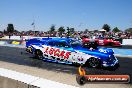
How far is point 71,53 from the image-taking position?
39.7ft

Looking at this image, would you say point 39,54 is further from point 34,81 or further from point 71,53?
point 34,81

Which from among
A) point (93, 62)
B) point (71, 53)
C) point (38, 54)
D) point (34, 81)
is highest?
point (34, 81)

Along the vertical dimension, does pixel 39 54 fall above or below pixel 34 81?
below

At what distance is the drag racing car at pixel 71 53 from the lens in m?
11.3

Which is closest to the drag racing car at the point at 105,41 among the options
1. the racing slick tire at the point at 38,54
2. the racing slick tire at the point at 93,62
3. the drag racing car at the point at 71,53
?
the racing slick tire at the point at 38,54

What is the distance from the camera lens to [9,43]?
3303cm

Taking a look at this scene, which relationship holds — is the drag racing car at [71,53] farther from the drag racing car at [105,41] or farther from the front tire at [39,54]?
the drag racing car at [105,41]

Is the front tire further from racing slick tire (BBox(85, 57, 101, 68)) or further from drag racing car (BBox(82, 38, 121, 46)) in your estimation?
drag racing car (BBox(82, 38, 121, 46))

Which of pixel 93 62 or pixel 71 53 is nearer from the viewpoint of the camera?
pixel 93 62

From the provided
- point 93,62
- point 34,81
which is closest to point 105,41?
point 93,62

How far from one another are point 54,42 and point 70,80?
5.25 m

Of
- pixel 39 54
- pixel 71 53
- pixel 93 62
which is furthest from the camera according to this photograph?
pixel 39 54

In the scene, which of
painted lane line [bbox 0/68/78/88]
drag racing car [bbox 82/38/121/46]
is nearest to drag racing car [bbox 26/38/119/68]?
painted lane line [bbox 0/68/78/88]

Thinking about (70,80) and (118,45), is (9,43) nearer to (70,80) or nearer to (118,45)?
(118,45)
